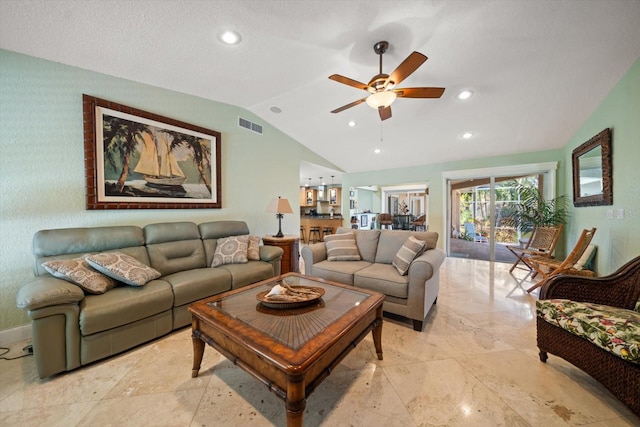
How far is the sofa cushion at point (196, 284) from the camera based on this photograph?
2.16m

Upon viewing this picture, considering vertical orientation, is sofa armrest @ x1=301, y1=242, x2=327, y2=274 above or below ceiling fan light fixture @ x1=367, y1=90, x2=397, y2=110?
below

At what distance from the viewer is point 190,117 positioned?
3256 mm

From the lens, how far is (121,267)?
2.04m

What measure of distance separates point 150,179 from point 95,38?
1.42 metres

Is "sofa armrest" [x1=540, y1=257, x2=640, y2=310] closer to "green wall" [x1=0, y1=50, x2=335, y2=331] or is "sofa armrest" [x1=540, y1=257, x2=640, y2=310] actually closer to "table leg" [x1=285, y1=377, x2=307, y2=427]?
"table leg" [x1=285, y1=377, x2=307, y2=427]

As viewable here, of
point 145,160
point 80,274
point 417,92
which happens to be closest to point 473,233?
point 417,92

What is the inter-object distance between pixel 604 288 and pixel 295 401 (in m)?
2.40

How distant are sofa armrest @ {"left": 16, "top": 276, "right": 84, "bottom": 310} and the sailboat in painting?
153cm

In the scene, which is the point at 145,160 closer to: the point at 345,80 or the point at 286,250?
the point at 286,250

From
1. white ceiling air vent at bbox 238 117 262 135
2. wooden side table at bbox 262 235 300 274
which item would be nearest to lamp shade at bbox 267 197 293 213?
wooden side table at bbox 262 235 300 274

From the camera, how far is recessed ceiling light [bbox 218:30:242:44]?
216 centimetres

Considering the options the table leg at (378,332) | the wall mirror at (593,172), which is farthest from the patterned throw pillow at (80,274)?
the wall mirror at (593,172)

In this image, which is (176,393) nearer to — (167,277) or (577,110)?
(167,277)

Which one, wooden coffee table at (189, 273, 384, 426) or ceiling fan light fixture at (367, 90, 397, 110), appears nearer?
wooden coffee table at (189, 273, 384, 426)
